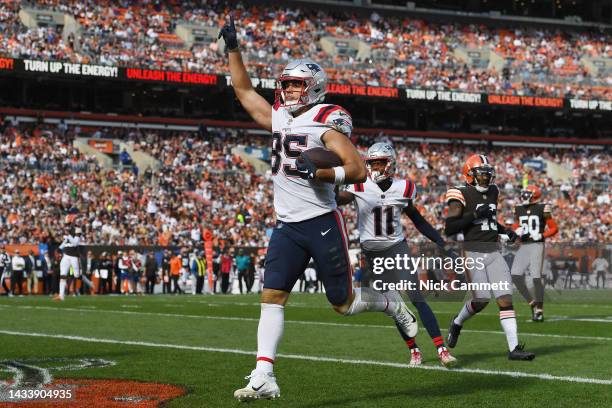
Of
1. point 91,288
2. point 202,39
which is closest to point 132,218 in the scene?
point 91,288

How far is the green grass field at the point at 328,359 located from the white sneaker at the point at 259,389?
564mm

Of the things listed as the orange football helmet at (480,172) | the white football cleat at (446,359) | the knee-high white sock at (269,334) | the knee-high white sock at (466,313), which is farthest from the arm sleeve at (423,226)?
the knee-high white sock at (269,334)

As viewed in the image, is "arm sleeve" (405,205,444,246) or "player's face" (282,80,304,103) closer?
"player's face" (282,80,304,103)

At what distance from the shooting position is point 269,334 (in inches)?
223

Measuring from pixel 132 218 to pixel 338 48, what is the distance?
56.9 ft

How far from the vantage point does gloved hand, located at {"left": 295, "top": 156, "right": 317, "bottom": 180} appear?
533 cm

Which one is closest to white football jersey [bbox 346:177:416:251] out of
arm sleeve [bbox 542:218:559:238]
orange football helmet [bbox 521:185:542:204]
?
arm sleeve [bbox 542:218:559:238]

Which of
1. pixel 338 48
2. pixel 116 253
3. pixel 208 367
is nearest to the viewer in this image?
pixel 208 367

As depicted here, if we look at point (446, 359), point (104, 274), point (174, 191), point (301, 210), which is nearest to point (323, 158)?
point (301, 210)

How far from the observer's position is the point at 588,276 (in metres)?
27.7

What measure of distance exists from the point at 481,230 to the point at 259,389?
13.1 feet

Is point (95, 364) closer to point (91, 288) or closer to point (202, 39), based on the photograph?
point (91, 288)

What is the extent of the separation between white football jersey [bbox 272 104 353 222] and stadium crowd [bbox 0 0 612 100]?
107 feet

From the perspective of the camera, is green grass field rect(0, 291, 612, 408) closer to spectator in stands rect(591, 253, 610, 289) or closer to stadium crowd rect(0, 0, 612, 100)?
spectator in stands rect(591, 253, 610, 289)
